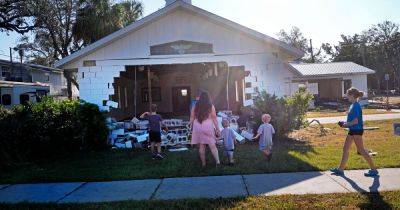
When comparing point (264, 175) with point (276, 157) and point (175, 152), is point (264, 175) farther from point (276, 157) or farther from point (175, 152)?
point (175, 152)

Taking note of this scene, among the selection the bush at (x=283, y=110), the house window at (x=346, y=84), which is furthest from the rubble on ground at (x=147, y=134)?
the house window at (x=346, y=84)

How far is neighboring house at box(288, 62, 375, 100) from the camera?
126 feet

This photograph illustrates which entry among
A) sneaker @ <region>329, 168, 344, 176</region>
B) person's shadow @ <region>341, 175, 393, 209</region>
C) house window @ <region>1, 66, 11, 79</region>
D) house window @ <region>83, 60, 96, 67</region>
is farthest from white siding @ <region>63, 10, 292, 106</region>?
house window @ <region>1, 66, 11, 79</region>

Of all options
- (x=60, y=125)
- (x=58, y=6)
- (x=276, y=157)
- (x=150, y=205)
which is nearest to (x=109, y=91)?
(x=60, y=125)

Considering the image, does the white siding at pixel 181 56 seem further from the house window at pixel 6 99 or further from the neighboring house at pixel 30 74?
the neighboring house at pixel 30 74

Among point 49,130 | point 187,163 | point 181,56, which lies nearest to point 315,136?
point 181,56

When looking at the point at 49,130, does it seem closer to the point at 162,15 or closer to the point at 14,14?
the point at 162,15

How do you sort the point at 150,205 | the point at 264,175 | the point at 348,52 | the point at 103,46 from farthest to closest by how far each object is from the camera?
1. the point at 348,52
2. the point at 103,46
3. the point at 264,175
4. the point at 150,205

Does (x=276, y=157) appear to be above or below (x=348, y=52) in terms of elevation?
below

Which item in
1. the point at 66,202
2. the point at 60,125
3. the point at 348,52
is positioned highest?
the point at 348,52

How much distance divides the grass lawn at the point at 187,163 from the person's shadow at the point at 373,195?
4.48ft

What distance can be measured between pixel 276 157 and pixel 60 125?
258 inches

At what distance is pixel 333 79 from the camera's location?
3978 cm

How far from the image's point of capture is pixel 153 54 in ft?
52.1
